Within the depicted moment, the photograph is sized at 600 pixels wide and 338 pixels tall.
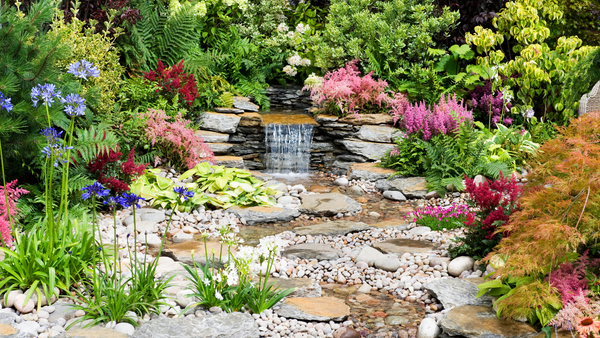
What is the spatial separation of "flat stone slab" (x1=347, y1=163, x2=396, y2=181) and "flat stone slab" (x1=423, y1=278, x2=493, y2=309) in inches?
136

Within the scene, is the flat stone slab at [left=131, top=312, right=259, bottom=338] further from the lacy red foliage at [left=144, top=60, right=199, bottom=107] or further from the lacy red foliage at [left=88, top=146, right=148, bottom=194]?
the lacy red foliage at [left=144, top=60, right=199, bottom=107]

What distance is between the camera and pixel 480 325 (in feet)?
9.43

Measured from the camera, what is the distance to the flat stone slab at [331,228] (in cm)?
511

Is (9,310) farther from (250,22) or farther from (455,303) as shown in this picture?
(250,22)

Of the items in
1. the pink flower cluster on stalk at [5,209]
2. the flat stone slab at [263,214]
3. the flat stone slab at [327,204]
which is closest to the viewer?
the pink flower cluster on stalk at [5,209]

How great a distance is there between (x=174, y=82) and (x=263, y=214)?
104 inches

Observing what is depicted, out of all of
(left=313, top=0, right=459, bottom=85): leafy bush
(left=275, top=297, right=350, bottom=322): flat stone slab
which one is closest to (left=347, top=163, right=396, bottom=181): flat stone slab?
(left=313, top=0, right=459, bottom=85): leafy bush

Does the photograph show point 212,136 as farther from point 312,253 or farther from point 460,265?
point 460,265

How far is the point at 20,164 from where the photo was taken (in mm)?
4480

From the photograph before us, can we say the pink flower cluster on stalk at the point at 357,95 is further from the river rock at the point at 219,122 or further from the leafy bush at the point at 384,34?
the river rock at the point at 219,122

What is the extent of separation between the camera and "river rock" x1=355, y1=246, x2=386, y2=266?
421cm

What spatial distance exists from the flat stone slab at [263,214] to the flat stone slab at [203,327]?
2.58m

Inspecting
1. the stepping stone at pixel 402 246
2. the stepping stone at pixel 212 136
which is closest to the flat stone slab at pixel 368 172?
the stepping stone at pixel 212 136

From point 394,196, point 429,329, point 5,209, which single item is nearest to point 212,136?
point 394,196
